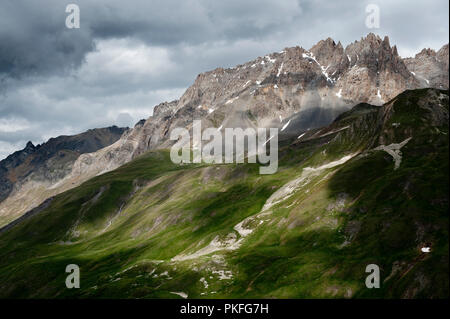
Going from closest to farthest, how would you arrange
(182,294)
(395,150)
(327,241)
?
1. (182,294)
2. (327,241)
3. (395,150)

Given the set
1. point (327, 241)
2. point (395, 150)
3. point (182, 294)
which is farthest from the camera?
point (395, 150)

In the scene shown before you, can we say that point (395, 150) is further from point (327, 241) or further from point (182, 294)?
point (182, 294)

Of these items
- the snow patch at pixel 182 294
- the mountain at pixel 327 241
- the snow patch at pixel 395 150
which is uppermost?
the snow patch at pixel 395 150

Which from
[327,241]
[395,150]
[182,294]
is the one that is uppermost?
[395,150]

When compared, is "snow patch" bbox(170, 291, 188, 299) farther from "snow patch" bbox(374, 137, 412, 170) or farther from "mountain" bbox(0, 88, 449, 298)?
"snow patch" bbox(374, 137, 412, 170)

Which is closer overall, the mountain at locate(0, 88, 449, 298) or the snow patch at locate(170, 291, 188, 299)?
the mountain at locate(0, 88, 449, 298)

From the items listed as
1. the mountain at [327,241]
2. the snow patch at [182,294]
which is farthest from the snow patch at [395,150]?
the snow patch at [182,294]

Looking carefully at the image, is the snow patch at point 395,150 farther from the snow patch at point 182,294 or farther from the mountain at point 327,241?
the snow patch at point 182,294

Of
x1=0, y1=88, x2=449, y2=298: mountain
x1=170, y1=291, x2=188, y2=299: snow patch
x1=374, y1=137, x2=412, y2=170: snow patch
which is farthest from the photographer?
x1=374, y1=137, x2=412, y2=170: snow patch

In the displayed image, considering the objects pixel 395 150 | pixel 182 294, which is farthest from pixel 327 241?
pixel 395 150

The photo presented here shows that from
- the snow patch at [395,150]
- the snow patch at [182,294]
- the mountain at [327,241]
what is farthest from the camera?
the snow patch at [395,150]

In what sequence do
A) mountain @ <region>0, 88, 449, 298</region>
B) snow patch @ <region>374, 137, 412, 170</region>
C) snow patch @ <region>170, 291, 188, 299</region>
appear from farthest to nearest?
snow patch @ <region>374, 137, 412, 170</region> → snow patch @ <region>170, 291, 188, 299</region> → mountain @ <region>0, 88, 449, 298</region>

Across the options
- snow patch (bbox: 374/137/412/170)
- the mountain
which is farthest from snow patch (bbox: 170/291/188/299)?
snow patch (bbox: 374/137/412/170)
